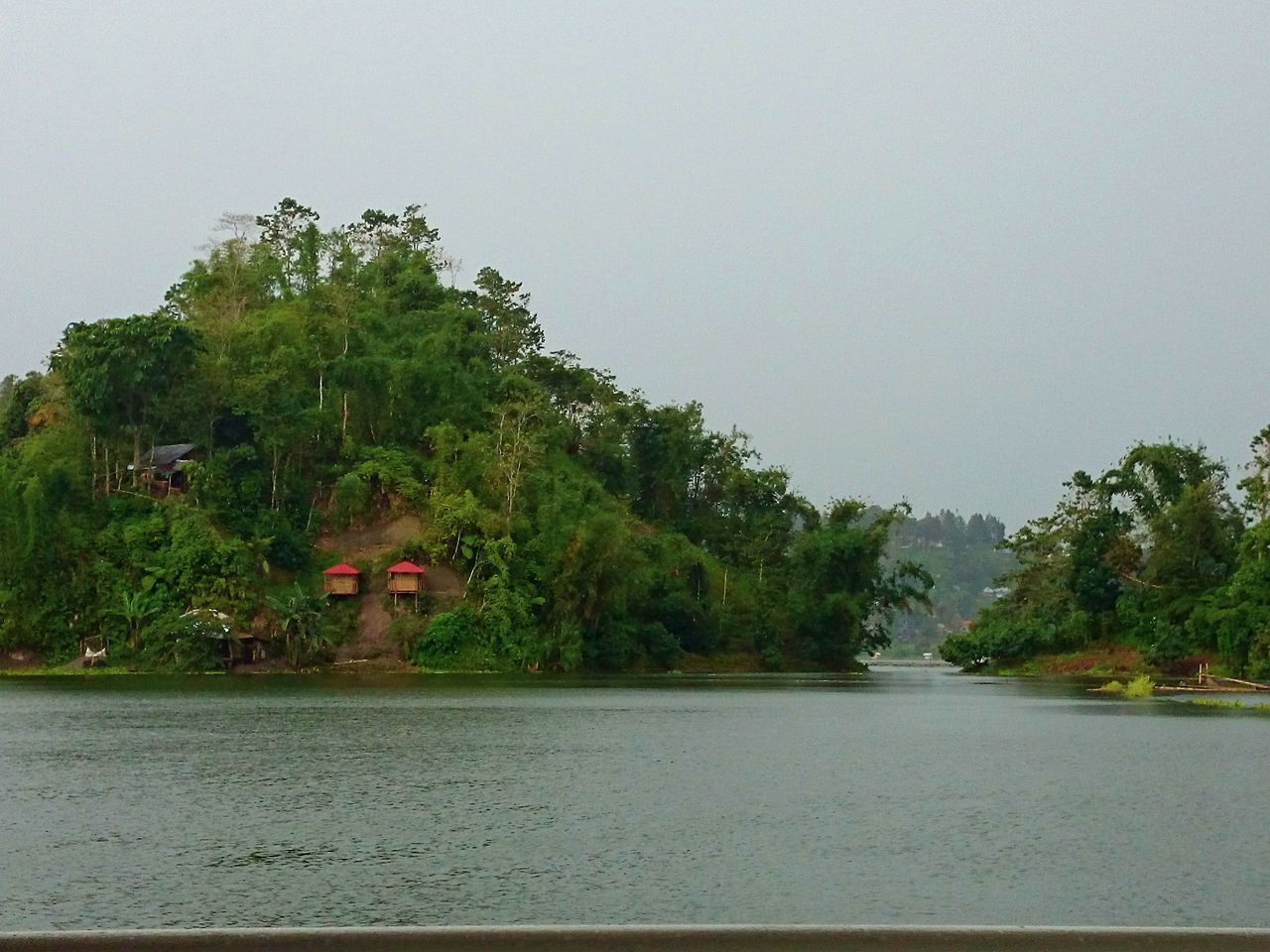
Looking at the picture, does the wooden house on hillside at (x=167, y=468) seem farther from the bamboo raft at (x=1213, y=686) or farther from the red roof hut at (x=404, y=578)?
the bamboo raft at (x=1213, y=686)

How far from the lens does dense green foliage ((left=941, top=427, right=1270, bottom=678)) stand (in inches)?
2800

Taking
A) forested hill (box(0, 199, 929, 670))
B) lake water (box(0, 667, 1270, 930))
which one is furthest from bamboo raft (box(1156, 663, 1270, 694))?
forested hill (box(0, 199, 929, 670))

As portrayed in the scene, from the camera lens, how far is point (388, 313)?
91938mm

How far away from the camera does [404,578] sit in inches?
2849

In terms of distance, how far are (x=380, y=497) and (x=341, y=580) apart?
772 centimetres

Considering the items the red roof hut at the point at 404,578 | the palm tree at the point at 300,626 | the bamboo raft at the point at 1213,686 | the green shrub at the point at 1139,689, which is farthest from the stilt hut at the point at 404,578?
the bamboo raft at the point at 1213,686

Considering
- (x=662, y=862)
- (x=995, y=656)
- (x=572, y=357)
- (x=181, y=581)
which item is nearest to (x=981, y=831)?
(x=662, y=862)

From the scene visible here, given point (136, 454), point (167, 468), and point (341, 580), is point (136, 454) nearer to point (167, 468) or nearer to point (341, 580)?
point (167, 468)

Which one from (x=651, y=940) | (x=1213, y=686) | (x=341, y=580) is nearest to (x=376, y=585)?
(x=341, y=580)

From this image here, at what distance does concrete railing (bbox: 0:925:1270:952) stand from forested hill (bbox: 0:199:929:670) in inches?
2363

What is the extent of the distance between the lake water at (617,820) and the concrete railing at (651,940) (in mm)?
3379

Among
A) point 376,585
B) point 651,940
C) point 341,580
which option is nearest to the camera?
point 651,940

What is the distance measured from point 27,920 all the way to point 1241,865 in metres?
13.1

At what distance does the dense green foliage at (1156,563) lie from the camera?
71125 mm
